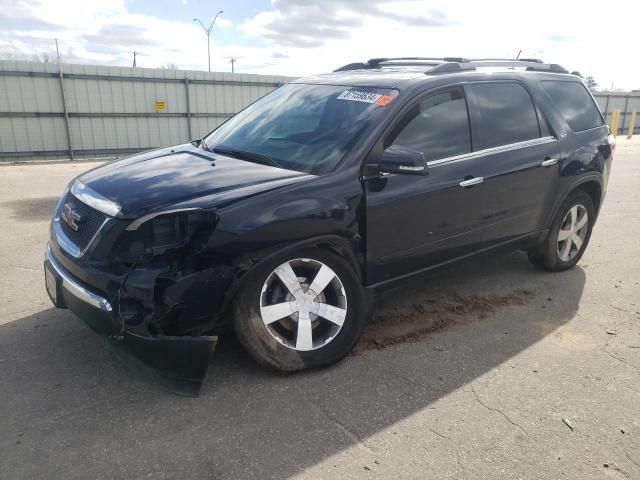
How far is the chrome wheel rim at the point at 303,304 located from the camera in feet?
9.78

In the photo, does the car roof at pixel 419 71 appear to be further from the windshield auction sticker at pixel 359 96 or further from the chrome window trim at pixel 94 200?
the chrome window trim at pixel 94 200

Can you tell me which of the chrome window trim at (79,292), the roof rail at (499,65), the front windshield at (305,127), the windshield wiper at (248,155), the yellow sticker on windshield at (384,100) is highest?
the roof rail at (499,65)

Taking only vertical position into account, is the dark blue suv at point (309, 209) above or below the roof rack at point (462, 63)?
below

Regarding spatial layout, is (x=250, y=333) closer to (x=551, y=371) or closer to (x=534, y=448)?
(x=534, y=448)

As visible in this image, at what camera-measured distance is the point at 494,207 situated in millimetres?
4000

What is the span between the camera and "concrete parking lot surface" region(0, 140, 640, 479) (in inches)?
96.0

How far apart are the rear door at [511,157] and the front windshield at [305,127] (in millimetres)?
929

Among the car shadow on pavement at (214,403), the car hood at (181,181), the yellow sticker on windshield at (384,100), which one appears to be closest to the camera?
the car shadow on pavement at (214,403)

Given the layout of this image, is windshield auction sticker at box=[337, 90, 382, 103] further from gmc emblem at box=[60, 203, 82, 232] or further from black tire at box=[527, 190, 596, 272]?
black tire at box=[527, 190, 596, 272]

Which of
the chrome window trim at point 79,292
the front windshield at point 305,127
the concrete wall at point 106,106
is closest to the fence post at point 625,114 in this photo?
the concrete wall at point 106,106

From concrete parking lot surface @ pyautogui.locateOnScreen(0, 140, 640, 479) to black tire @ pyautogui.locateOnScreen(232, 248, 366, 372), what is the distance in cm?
11

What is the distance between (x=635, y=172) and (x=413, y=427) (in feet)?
43.9

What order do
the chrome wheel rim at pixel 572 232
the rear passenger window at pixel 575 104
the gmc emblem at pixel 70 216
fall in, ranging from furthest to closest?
the chrome wheel rim at pixel 572 232, the rear passenger window at pixel 575 104, the gmc emblem at pixel 70 216

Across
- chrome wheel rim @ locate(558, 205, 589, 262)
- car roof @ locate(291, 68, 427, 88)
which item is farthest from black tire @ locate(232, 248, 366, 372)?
chrome wheel rim @ locate(558, 205, 589, 262)
